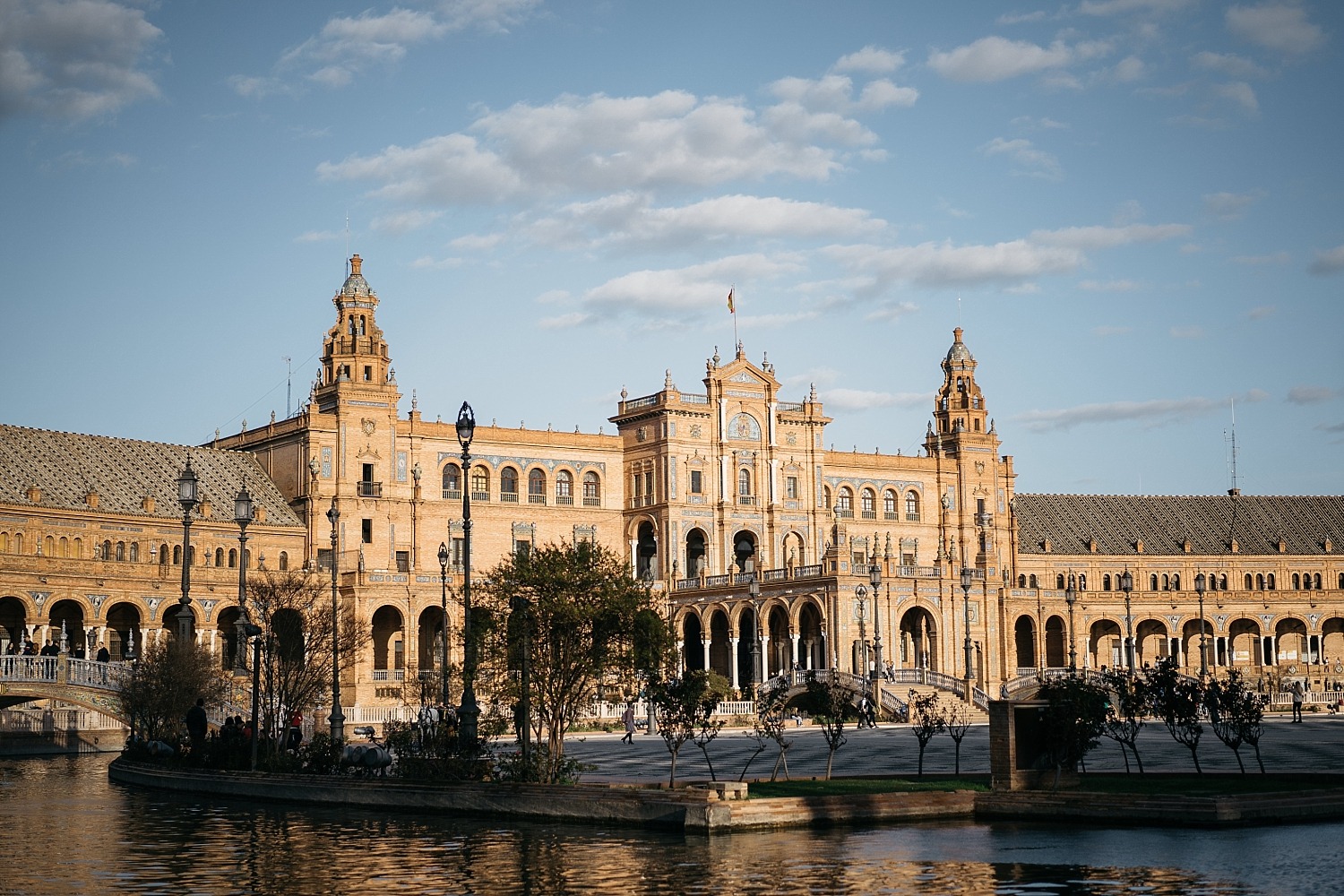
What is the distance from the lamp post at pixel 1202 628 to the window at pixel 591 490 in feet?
118

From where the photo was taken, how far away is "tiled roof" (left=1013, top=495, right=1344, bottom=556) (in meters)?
120

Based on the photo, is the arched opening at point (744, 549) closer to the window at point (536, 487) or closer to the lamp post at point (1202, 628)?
the window at point (536, 487)

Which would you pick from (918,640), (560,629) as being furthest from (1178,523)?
(560,629)

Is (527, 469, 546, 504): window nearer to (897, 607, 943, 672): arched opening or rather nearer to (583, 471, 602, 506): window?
(583, 471, 602, 506): window

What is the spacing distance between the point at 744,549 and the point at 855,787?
69.6 metres

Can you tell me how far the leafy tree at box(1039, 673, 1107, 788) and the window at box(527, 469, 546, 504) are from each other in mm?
67722

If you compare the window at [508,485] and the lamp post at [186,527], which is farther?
the window at [508,485]

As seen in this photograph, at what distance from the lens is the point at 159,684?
157 feet

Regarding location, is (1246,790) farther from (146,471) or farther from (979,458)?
(979,458)

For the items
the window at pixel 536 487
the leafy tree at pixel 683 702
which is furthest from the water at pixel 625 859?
the window at pixel 536 487

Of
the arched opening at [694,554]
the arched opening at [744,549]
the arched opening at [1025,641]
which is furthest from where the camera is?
the arched opening at [1025,641]

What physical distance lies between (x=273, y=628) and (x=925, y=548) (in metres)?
66.3

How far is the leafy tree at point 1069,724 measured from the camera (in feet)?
107

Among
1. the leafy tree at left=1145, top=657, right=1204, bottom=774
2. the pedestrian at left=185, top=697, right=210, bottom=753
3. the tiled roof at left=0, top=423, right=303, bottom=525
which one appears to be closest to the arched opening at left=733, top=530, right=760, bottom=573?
the tiled roof at left=0, top=423, right=303, bottom=525
